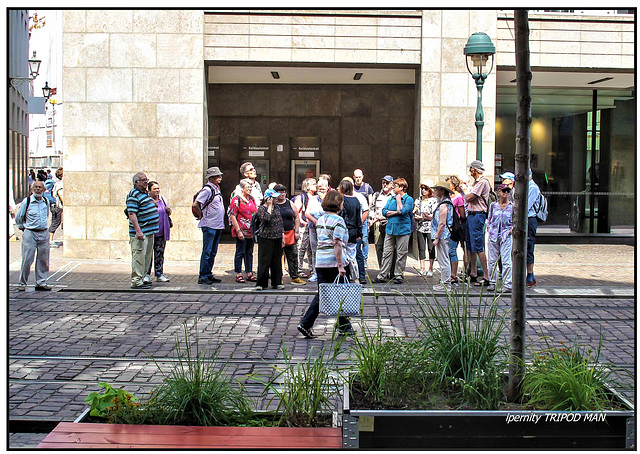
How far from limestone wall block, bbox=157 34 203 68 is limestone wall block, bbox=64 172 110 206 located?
2800 millimetres

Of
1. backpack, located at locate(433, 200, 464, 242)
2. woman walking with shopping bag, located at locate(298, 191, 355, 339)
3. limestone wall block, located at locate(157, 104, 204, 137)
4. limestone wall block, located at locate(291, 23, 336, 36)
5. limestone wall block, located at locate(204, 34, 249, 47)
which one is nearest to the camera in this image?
woman walking with shopping bag, located at locate(298, 191, 355, 339)

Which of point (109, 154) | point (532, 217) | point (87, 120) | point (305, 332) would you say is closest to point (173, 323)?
point (305, 332)

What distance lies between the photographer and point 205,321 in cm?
991

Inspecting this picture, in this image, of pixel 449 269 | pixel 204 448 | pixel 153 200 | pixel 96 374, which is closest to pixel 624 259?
pixel 449 269

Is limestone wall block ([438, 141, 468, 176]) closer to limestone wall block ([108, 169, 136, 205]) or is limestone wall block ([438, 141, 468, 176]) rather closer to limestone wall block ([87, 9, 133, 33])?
limestone wall block ([108, 169, 136, 205])

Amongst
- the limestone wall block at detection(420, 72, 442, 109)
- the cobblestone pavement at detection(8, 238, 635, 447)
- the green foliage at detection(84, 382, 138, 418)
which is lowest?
the cobblestone pavement at detection(8, 238, 635, 447)

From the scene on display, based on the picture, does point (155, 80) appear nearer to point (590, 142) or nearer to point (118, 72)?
point (118, 72)

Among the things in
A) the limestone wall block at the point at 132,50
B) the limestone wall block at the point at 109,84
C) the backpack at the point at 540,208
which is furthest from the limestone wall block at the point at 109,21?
the backpack at the point at 540,208

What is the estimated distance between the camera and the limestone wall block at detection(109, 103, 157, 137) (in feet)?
55.4

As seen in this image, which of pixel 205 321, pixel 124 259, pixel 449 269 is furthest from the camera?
pixel 124 259

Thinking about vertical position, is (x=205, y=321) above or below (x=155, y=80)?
below

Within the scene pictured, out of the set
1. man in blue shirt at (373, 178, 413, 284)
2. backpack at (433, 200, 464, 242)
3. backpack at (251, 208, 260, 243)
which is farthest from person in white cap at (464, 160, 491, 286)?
backpack at (251, 208, 260, 243)

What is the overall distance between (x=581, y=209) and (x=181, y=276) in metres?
11.7

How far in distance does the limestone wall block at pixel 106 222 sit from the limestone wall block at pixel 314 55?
5.01 m
